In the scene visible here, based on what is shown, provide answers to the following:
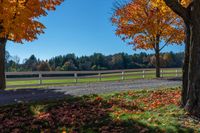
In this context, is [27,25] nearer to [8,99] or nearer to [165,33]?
[8,99]

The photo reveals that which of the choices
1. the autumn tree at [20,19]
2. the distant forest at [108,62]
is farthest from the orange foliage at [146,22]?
the distant forest at [108,62]

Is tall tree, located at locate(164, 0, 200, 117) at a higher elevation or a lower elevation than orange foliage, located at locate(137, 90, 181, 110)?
higher

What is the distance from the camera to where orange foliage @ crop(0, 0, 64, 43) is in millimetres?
20578

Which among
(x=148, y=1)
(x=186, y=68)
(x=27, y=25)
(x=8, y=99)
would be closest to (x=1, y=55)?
(x=27, y=25)

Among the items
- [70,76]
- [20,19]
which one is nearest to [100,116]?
[20,19]

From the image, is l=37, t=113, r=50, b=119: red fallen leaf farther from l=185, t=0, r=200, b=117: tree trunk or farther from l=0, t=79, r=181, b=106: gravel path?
l=185, t=0, r=200, b=117: tree trunk

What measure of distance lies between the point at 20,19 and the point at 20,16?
18 cm

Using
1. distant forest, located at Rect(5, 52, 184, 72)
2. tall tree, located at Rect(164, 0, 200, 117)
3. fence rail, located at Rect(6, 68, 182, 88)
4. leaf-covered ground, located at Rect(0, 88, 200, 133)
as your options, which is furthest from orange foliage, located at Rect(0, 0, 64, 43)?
distant forest, located at Rect(5, 52, 184, 72)

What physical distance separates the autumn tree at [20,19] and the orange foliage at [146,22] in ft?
40.5

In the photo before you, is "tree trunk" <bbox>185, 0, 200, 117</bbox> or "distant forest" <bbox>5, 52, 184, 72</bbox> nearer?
"tree trunk" <bbox>185, 0, 200, 117</bbox>

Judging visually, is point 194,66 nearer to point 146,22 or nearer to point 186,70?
point 186,70

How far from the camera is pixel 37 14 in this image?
2273 cm

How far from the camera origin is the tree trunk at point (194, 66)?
462 inches

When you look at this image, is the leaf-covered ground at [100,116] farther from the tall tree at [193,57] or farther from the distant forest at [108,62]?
the distant forest at [108,62]
